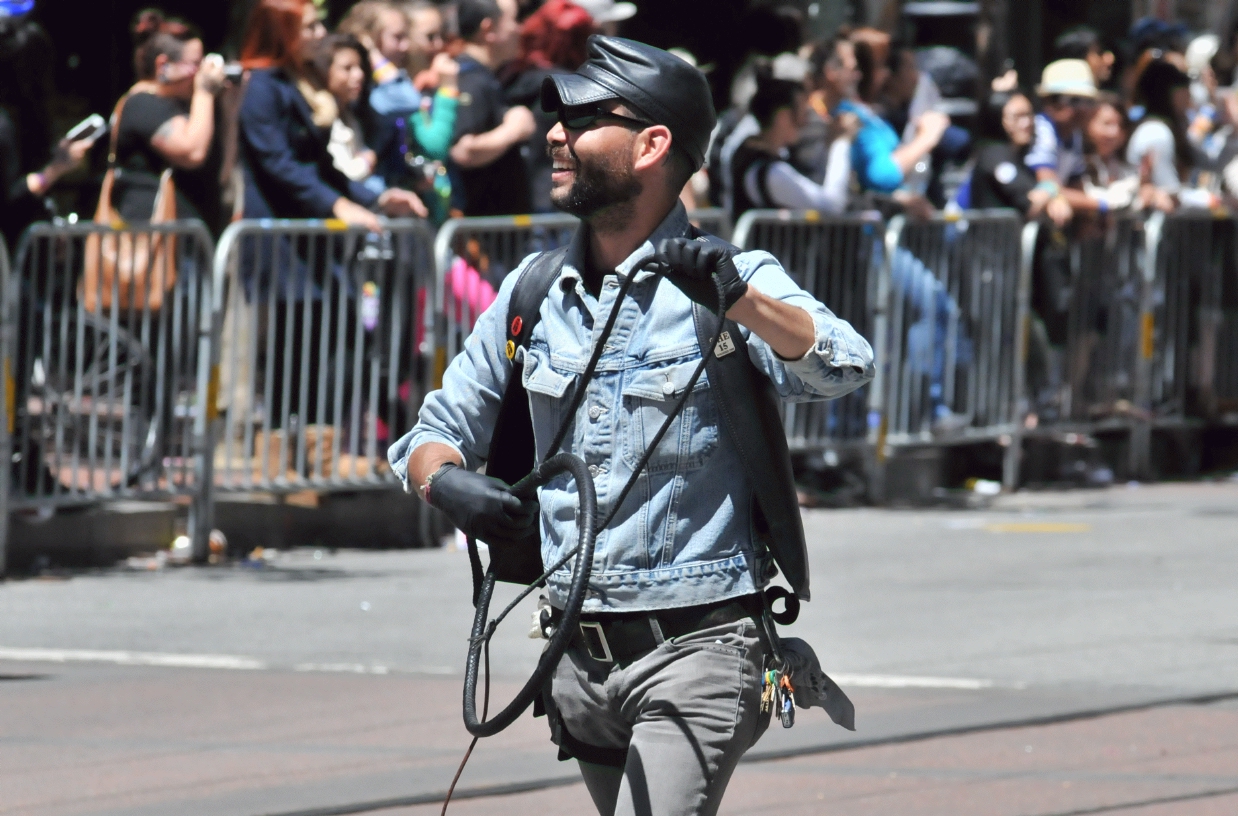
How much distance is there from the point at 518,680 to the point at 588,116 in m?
3.83

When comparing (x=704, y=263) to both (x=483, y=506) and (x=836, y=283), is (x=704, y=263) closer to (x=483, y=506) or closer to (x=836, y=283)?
(x=483, y=506)

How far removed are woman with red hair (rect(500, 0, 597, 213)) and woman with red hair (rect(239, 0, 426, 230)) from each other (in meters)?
0.96

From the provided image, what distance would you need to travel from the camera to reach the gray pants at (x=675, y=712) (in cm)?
386

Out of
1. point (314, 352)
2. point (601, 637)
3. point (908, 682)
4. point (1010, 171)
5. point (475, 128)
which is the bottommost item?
point (908, 682)

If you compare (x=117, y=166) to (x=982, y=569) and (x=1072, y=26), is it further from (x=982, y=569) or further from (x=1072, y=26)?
(x=1072, y=26)

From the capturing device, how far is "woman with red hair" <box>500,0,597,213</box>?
11.6 metres

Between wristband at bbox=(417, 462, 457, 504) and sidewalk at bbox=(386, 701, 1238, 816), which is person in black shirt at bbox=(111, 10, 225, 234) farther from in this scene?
wristband at bbox=(417, 462, 457, 504)

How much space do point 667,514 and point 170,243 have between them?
6.26 m

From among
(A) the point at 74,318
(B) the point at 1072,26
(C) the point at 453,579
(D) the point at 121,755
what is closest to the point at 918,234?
(C) the point at 453,579

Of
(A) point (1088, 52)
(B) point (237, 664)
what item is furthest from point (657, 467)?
(A) point (1088, 52)

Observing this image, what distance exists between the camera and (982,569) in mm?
10305

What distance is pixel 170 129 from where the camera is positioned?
10.2 m

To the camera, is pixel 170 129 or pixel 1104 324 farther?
pixel 1104 324

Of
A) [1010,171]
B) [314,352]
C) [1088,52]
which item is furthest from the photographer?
[1088,52]
